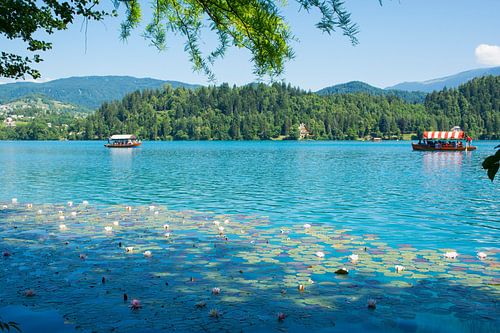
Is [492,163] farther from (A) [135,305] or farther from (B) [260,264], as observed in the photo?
(B) [260,264]

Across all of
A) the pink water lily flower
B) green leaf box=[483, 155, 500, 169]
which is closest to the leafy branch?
green leaf box=[483, 155, 500, 169]

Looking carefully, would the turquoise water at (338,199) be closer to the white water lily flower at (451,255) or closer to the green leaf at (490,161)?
the white water lily flower at (451,255)

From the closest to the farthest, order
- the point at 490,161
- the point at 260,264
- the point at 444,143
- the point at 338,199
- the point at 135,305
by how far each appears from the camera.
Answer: the point at 490,161 → the point at 135,305 → the point at 260,264 → the point at 338,199 → the point at 444,143

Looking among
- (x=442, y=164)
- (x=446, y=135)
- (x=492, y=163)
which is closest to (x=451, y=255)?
(x=492, y=163)

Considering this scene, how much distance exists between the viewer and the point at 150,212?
95.0 ft

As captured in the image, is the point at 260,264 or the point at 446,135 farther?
the point at 446,135

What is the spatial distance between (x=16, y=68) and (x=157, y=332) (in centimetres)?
870

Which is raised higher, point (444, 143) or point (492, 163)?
point (492, 163)

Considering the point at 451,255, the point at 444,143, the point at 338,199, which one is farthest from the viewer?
the point at 444,143

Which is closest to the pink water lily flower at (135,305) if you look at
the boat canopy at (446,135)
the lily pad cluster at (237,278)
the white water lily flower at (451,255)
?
the lily pad cluster at (237,278)

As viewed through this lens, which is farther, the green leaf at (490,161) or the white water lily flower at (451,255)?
the white water lily flower at (451,255)

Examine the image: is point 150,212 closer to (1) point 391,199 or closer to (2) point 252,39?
(1) point 391,199

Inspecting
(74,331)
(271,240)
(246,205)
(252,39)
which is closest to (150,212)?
(246,205)

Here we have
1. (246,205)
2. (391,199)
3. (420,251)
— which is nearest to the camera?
(420,251)
